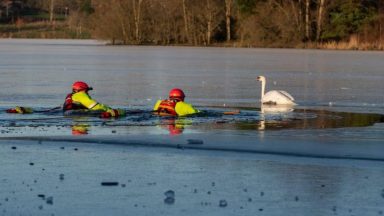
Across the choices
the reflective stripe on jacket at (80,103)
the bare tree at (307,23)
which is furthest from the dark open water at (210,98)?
the bare tree at (307,23)

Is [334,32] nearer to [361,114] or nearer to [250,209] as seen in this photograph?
[361,114]

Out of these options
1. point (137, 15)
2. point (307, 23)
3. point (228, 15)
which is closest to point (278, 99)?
point (307, 23)

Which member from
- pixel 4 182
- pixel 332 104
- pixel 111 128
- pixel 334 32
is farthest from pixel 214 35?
pixel 4 182

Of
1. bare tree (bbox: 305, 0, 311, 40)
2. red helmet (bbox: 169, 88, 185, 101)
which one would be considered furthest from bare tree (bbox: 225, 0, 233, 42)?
red helmet (bbox: 169, 88, 185, 101)

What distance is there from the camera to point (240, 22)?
8194 centimetres

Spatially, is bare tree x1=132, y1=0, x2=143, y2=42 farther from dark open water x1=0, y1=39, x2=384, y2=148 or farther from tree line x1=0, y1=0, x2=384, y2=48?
dark open water x1=0, y1=39, x2=384, y2=148

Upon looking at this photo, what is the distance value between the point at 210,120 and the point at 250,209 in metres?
8.37

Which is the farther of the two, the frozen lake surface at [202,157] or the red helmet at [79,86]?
the red helmet at [79,86]

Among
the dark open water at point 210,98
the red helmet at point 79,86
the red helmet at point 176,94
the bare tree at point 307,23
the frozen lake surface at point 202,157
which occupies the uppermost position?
the bare tree at point 307,23

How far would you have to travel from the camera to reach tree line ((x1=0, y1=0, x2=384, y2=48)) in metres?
76.1

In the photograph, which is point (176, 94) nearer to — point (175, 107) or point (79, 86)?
point (175, 107)

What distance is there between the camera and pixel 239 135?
46.0ft

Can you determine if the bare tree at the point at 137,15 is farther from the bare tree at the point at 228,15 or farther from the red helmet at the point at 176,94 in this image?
the red helmet at the point at 176,94

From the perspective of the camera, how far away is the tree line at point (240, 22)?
76.1m
